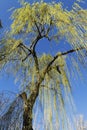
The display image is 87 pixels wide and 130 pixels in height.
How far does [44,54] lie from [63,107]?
1.65 meters

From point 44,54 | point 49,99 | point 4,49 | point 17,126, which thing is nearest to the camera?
point 17,126

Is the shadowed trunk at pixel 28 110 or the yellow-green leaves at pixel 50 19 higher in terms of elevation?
the yellow-green leaves at pixel 50 19

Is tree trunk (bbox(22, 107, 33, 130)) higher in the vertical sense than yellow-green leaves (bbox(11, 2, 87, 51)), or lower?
lower

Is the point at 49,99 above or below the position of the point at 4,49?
below

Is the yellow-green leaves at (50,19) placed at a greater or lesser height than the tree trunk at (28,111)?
greater

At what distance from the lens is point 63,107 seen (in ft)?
26.4

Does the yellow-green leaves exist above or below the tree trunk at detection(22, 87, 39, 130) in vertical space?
above

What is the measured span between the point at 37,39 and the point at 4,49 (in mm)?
831

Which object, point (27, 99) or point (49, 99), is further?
point (49, 99)

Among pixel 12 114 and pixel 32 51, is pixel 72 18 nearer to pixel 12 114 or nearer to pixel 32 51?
pixel 32 51

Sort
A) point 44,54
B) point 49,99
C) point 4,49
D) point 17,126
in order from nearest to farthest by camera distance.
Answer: point 17,126
point 4,49
point 49,99
point 44,54

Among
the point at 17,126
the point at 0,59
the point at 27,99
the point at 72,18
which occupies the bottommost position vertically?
the point at 17,126

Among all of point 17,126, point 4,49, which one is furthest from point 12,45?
point 17,126

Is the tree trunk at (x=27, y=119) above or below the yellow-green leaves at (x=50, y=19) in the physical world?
below
